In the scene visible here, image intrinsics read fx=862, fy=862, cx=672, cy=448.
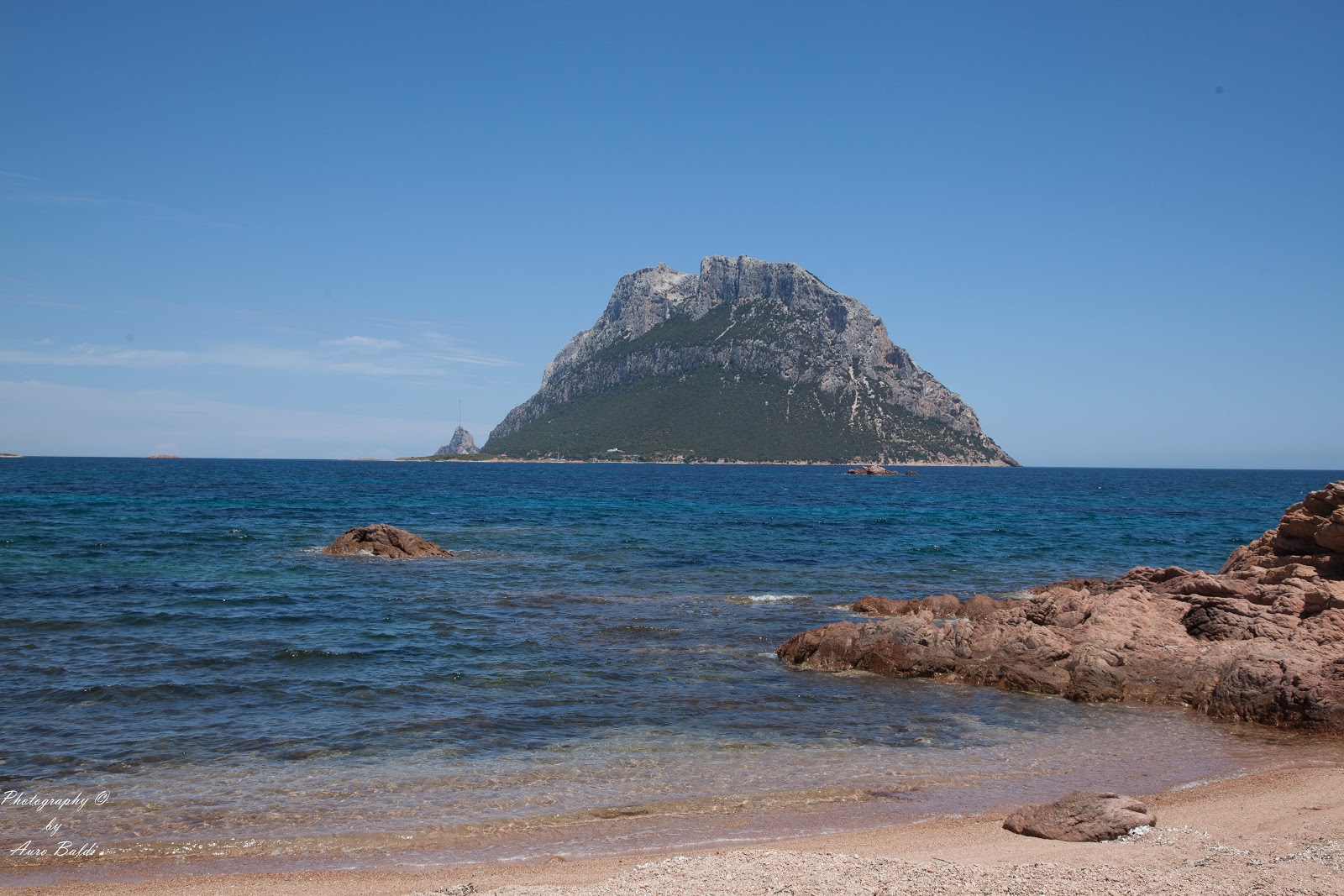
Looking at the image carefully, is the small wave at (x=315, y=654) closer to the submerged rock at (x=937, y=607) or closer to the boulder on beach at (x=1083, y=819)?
the submerged rock at (x=937, y=607)

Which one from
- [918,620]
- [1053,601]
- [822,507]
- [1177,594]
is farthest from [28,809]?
[822,507]

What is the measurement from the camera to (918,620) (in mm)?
19781

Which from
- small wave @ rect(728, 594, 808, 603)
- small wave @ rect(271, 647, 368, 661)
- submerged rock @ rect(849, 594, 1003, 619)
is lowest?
small wave @ rect(728, 594, 808, 603)

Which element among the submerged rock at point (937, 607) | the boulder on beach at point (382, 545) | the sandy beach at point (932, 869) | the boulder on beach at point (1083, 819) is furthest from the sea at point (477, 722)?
the boulder on beach at point (382, 545)

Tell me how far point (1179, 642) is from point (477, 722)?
14.1 metres

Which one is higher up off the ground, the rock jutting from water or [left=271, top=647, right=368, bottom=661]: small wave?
the rock jutting from water

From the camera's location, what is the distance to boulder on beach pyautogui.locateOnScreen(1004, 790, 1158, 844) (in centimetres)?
929

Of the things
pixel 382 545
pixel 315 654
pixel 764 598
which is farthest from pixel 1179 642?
pixel 382 545

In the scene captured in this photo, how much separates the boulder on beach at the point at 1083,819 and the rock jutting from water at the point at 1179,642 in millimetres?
7368

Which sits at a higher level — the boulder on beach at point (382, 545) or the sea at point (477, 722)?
the boulder on beach at point (382, 545)

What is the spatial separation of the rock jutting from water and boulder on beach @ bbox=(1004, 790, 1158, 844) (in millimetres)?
7368

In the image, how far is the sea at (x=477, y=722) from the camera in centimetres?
1011

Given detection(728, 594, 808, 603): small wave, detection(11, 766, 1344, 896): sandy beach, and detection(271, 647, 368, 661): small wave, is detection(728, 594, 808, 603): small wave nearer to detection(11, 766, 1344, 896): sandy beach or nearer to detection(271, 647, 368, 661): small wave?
detection(271, 647, 368, 661): small wave

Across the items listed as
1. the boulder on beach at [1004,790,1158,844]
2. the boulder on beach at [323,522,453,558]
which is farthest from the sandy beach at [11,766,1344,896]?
the boulder on beach at [323,522,453,558]
